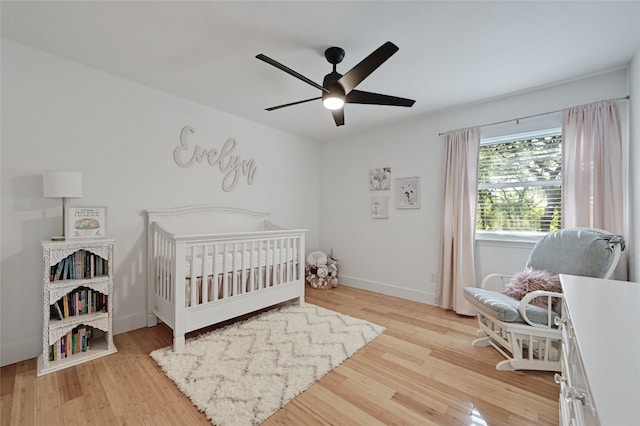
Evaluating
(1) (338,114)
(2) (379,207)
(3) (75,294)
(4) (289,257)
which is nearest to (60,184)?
(3) (75,294)

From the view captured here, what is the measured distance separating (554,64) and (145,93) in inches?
141

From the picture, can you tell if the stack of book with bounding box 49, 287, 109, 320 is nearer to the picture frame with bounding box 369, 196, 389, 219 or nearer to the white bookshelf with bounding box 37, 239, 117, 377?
the white bookshelf with bounding box 37, 239, 117, 377

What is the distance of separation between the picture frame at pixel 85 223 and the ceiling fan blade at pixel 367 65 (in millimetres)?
2103

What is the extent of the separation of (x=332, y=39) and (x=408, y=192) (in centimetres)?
213

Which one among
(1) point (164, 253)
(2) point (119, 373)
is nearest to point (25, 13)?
(1) point (164, 253)

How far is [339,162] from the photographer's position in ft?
13.7

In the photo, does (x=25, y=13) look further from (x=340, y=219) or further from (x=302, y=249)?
(x=340, y=219)

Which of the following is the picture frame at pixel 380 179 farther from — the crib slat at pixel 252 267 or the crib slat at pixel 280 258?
the crib slat at pixel 252 267

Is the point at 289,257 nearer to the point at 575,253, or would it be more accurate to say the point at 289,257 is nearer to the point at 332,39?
the point at 332,39

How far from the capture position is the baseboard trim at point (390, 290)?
3.25m

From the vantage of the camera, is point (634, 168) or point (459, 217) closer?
point (634, 168)

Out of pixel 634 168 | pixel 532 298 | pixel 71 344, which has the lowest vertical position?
pixel 71 344

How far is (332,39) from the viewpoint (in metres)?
1.83

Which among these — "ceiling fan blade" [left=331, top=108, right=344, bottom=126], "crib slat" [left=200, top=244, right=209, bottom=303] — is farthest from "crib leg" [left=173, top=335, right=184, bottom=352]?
"ceiling fan blade" [left=331, top=108, right=344, bottom=126]
